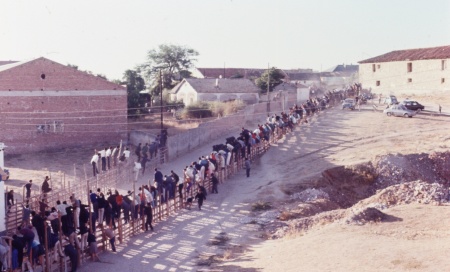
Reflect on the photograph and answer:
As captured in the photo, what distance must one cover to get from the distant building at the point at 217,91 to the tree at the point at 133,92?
16.4 feet

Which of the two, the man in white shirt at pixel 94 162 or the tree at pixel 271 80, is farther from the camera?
the tree at pixel 271 80

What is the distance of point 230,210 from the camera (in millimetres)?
22578

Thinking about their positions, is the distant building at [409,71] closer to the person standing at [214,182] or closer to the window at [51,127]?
the person standing at [214,182]

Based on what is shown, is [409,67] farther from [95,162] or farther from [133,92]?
[95,162]

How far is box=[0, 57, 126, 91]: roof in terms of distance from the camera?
1387 inches

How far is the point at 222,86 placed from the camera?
57.2 meters

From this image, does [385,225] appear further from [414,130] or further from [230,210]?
[414,130]

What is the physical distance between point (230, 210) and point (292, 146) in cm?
1237

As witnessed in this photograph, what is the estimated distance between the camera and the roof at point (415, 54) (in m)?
49.8

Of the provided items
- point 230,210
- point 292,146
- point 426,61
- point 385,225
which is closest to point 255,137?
point 292,146

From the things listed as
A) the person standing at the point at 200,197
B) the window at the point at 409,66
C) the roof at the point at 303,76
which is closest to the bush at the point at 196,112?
the window at the point at 409,66

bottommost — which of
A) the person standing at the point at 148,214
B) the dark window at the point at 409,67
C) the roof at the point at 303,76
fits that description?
the person standing at the point at 148,214

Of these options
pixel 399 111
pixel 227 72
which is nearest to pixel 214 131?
pixel 399 111

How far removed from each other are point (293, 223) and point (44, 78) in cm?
2333
